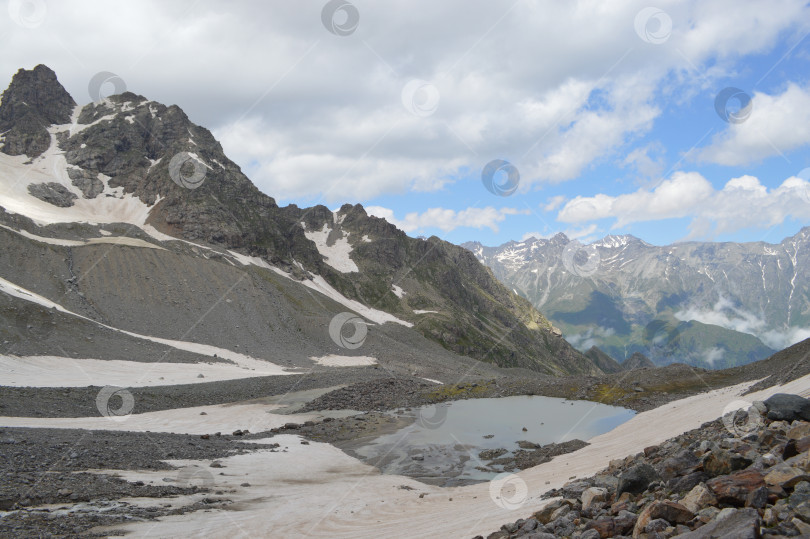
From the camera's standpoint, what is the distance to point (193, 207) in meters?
151

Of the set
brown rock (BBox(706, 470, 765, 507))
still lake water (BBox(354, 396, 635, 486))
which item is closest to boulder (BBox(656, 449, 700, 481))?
brown rock (BBox(706, 470, 765, 507))

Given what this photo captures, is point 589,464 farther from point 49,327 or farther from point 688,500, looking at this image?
point 49,327

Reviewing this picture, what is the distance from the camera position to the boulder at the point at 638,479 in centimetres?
1089

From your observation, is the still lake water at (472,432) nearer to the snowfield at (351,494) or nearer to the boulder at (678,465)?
the snowfield at (351,494)

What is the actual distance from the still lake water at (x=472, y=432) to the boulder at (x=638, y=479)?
13053 millimetres

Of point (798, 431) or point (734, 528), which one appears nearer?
point (734, 528)

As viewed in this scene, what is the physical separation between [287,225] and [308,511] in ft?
576

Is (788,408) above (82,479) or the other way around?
the other way around

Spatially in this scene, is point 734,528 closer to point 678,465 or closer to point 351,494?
point 678,465

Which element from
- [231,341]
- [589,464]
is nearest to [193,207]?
[231,341]

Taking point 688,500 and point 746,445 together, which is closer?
Result: point 688,500

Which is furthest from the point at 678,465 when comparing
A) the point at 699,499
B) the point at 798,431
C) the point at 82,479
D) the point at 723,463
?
the point at 82,479

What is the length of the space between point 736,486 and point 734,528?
166cm

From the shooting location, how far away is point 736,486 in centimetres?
839
